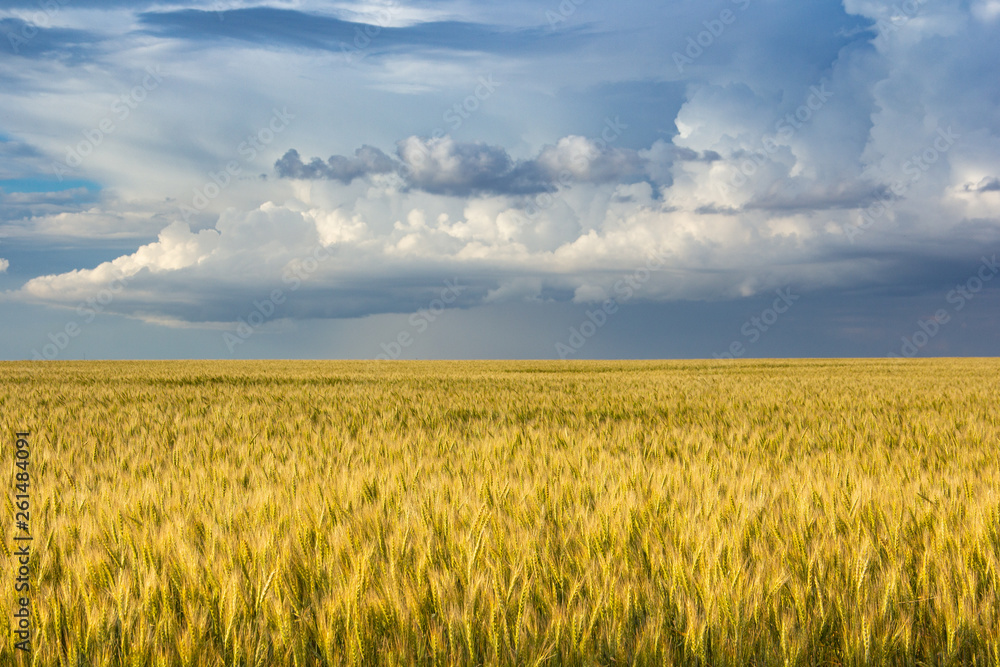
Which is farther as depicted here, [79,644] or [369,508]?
[369,508]

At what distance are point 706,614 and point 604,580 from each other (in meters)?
0.37

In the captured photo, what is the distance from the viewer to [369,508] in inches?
128

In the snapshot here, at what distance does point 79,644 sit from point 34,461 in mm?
3954

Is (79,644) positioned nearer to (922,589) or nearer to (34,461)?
(922,589)

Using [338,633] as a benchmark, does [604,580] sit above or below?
above

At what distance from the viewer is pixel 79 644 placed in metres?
2.03

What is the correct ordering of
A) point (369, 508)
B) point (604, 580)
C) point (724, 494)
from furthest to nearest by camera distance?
point (724, 494), point (369, 508), point (604, 580)

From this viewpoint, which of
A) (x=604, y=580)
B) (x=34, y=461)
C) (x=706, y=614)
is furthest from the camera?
(x=34, y=461)

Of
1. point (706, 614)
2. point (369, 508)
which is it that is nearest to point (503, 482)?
point (369, 508)

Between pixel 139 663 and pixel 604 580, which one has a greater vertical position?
pixel 604 580

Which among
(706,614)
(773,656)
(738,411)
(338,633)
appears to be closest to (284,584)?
(338,633)

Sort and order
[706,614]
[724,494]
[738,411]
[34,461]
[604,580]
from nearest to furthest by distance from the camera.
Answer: [706,614] → [604,580] → [724,494] → [34,461] → [738,411]

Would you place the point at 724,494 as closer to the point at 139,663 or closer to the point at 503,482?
the point at 503,482

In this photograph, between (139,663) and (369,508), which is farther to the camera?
(369,508)
